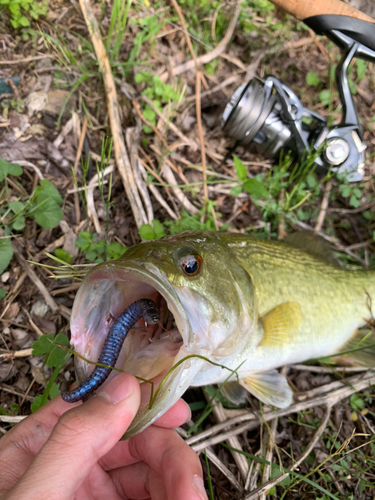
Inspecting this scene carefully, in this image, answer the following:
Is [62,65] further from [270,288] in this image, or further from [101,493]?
[101,493]

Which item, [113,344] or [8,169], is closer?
[113,344]

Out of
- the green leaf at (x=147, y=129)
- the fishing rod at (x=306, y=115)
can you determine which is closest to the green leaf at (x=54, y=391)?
the green leaf at (x=147, y=129)

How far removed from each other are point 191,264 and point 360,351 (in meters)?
2.10

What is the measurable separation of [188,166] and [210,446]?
2624 mm

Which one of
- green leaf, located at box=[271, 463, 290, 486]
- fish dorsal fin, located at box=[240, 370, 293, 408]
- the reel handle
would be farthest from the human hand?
the reel handle

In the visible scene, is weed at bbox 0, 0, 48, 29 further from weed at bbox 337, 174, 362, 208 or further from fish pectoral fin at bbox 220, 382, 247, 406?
fish pectoral fin at bbox 220, 382, 247, 406

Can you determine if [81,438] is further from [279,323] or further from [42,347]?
[279,323]

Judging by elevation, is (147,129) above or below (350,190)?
below

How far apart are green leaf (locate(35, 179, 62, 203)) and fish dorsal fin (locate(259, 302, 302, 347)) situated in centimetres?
201

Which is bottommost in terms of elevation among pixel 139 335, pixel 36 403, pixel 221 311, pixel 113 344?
pixel 36 403

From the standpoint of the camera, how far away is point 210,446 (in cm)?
281

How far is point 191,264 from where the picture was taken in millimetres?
1858

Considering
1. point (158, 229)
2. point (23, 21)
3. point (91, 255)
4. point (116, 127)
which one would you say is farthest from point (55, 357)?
point (23, 21)

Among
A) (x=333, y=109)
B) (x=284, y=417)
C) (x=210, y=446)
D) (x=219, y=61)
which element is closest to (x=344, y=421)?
(x=284, y=417)
